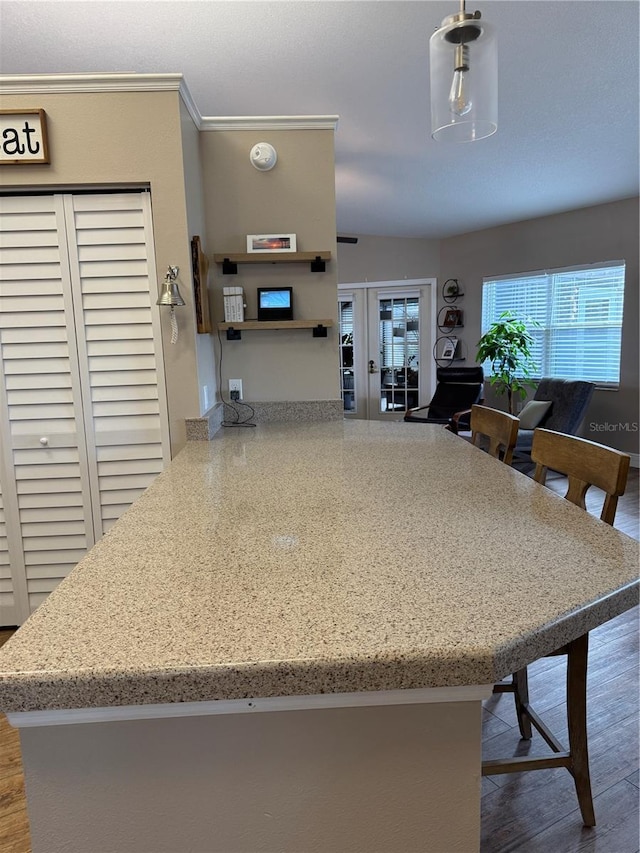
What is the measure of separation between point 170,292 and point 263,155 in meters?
0.88

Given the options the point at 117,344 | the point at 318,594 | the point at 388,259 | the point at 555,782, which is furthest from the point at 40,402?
the point at 388,259

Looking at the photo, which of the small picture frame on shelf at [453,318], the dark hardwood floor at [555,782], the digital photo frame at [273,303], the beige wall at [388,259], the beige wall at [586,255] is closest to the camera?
the dark hardwood floor at [555,782]

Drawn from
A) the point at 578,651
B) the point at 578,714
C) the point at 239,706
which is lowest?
the point at 578,714

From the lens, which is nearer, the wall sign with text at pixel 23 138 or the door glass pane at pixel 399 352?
the wall sign with text at pixel 23 138

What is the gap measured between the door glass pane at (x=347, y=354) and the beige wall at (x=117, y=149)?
4957 mm

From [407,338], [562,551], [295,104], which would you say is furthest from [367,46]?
[407,338]

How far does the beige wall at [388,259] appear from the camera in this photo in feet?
22.5

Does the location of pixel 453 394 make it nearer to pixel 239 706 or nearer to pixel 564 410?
pixel 564 410

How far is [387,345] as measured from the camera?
707cm

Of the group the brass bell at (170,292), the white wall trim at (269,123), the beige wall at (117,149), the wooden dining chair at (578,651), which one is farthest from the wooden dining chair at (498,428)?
the white wall trim at (269,123)

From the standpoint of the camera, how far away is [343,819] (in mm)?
814

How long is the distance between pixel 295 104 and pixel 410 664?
10.2 ft

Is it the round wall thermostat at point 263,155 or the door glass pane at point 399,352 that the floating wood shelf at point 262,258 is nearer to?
the round wall thermostat at point 263,155

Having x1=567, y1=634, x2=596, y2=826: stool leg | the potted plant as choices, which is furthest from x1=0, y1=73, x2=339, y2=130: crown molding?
the potted plant
